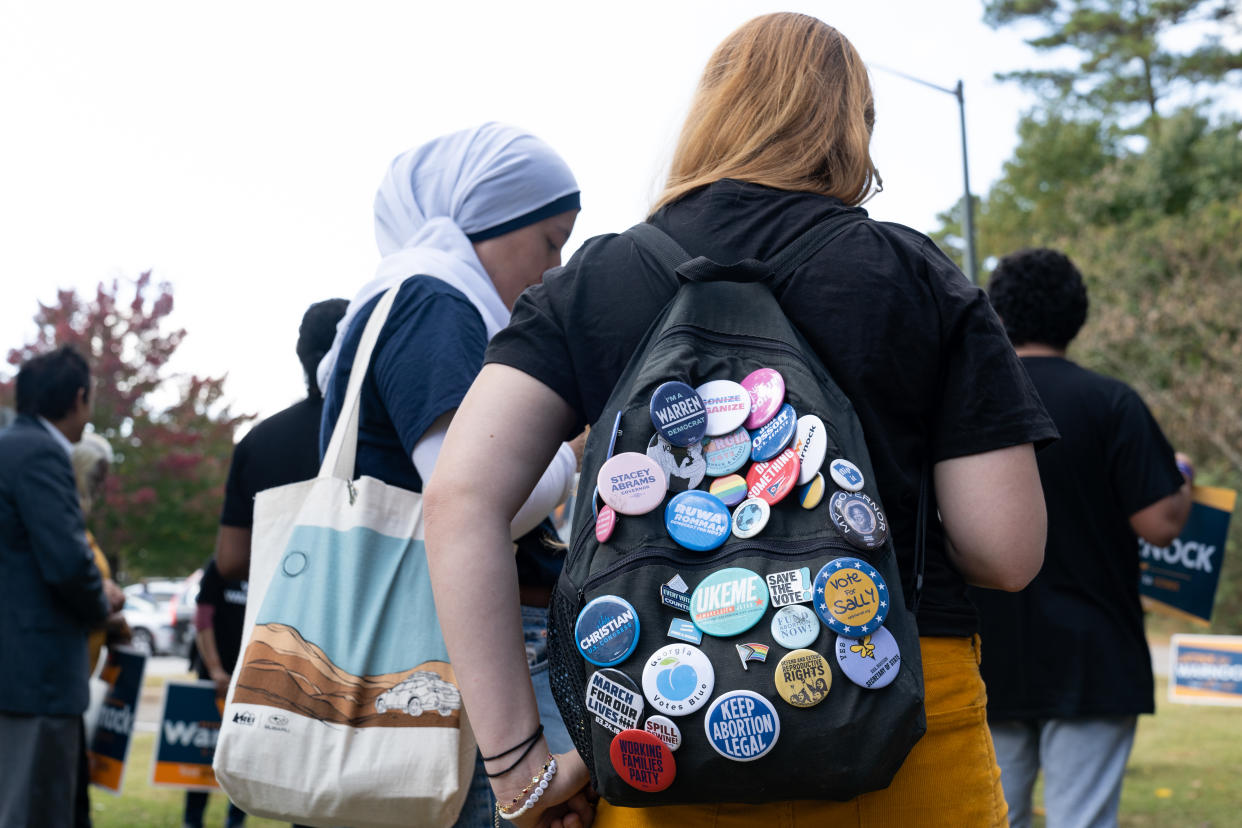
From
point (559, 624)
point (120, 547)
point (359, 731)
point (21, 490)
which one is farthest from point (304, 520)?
point (120, 547)

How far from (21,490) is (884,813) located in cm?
344

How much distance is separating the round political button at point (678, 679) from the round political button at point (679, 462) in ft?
0.60

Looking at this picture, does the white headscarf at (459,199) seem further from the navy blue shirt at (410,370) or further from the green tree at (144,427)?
the green tree at (144,427)

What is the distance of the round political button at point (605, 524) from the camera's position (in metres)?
1.21

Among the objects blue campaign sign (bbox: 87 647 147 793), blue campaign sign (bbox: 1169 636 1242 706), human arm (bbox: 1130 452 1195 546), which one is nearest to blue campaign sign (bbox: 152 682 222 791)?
blue campaign sign (bbox: 87 647 147 793)

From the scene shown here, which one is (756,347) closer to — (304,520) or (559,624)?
(559,624)

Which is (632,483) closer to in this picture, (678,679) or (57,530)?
(678,679)

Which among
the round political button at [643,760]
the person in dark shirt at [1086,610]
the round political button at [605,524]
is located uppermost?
the round political button at [605,524]

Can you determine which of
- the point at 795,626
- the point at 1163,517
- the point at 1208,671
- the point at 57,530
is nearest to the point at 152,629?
the point at 1208,671

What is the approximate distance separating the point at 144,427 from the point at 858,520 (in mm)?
20868

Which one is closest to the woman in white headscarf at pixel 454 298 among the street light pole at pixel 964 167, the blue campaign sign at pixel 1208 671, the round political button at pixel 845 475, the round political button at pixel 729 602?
the round political button at pixel 729 602

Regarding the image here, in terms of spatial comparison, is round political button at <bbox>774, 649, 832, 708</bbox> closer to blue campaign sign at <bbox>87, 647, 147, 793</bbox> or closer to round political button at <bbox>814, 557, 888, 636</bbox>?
round political button at <bbox>814, 557, 888, 636</bbox>

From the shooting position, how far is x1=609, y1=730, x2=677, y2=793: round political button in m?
1.15

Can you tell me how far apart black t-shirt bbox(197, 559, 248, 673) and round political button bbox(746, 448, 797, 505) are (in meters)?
4.45
